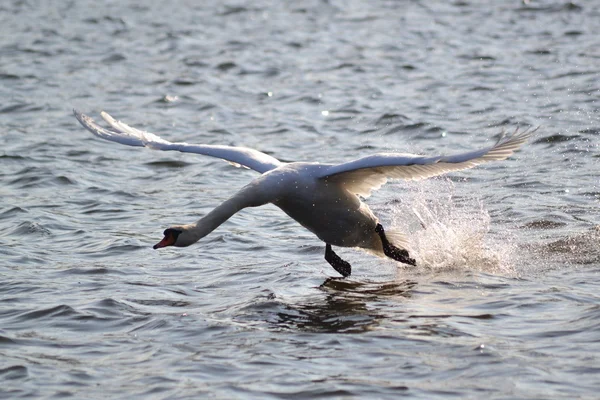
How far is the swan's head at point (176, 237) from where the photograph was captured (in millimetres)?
8484

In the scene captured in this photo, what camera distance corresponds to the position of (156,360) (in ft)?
25.0

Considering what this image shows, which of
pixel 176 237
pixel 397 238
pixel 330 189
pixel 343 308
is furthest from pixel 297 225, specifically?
pixel 176 237

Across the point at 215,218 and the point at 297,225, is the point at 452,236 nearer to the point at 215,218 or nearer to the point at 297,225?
the point at 297,225

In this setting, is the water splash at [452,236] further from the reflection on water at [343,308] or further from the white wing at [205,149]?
the white wing at [205,149]

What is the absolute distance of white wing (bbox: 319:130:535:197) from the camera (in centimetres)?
889

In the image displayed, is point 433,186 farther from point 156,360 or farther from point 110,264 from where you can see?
point 156,360

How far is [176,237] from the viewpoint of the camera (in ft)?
28.0

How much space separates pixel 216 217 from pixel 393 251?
2231 mm

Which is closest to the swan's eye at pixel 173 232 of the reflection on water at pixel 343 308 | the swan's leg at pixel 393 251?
the reflection on water at pixel 343 308

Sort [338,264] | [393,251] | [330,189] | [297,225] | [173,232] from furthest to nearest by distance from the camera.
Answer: [297,225]
[393,251]
[338,264]
[330,189]
[173,232]

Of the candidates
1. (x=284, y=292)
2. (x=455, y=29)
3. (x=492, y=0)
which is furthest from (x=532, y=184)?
(x=492, y=0)

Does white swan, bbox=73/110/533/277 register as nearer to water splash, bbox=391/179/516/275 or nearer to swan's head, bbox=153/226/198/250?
swan's head, bbox=153/226/198/250

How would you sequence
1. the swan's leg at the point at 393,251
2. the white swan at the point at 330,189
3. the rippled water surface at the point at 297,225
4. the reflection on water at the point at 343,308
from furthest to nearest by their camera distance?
1. the swan's leg at the point at 393,251
2. the white swan at the point at 330,189
3. the reflection on water at the point at 343,308
4. the rippled water surface at the point at 297,225

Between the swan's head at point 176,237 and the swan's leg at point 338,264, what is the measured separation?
1.97 meters
